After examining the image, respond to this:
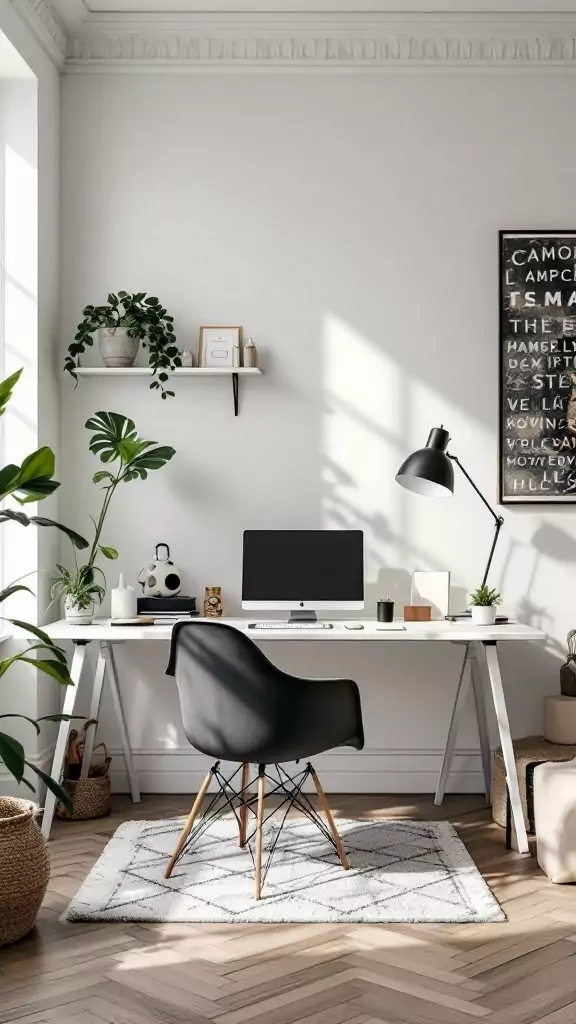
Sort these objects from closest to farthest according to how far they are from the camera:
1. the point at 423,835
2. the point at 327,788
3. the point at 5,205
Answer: the point at 423,835
the point at 5,205
the point at 327,788

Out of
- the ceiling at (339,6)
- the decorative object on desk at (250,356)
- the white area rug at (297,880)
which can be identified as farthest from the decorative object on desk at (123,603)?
the ceiling at (339,6)

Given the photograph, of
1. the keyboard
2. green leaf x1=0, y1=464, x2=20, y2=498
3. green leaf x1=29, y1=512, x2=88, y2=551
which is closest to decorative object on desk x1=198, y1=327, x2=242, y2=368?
the keyboard

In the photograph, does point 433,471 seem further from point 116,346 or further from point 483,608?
point 116,346

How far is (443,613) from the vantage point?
412cm

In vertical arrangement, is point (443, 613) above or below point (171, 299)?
below

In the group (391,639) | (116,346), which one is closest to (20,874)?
(391,639)

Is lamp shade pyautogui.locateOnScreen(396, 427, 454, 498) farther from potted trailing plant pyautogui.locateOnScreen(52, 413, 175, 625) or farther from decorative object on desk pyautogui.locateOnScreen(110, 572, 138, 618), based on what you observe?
decorative object on desk pyautogui.locateOnScreen(110, 572, 138, 618)

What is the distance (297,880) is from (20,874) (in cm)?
89

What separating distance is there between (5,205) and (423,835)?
9.25 feet

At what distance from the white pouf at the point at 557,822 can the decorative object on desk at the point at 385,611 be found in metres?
0.88

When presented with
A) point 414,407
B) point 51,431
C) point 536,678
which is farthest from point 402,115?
point 536,678

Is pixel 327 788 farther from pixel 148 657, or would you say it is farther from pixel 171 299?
pixel 171 299

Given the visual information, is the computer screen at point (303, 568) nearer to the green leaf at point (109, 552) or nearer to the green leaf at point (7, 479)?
the green leaf at point (109, 552)

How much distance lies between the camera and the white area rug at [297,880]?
9.63 ft
